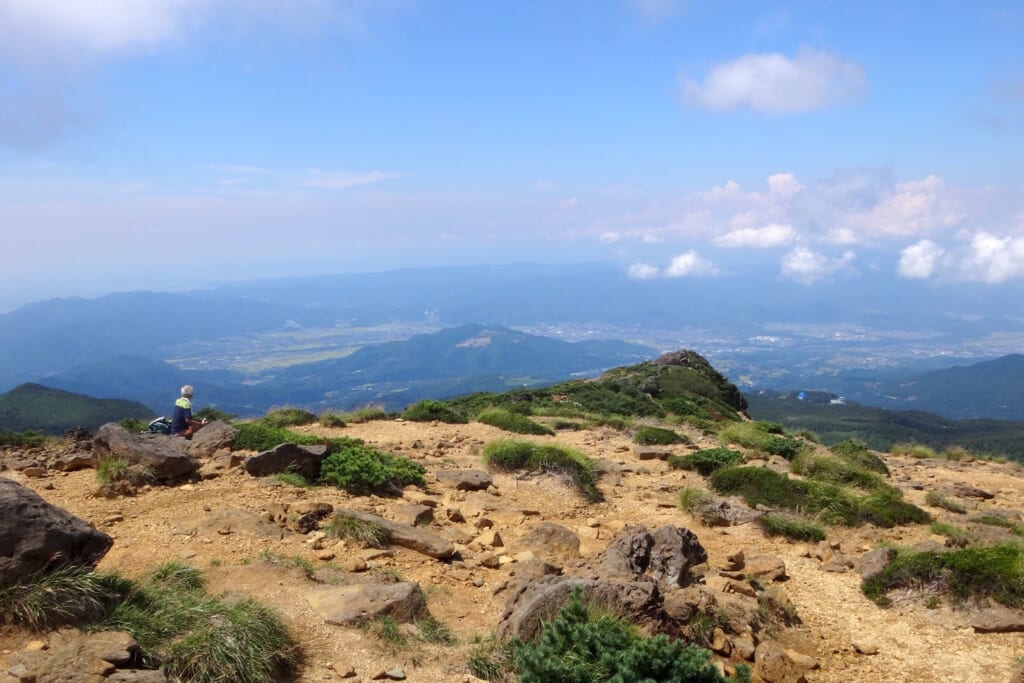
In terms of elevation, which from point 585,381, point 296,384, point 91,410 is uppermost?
point 585,381

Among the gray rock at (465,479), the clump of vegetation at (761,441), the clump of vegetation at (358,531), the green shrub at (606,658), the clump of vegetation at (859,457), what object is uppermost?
the green shrub at (606,658)

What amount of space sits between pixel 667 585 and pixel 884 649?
244 cm

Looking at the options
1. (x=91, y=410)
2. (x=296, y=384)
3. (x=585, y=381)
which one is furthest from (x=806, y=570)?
(x=296, y=384)

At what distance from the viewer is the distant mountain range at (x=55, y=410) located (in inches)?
1745

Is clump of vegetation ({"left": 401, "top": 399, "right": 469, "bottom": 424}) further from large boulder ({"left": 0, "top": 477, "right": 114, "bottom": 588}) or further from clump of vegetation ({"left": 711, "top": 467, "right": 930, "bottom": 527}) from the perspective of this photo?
large boulder ({"left": 0, "top": 477, "right": 114, "bottom": 588})

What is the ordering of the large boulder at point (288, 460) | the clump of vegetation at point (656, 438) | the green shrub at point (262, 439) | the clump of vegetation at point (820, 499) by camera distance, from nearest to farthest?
the large boulder at point (288, 460)
the clump of vegetation at point (820, 499)
the green shrub at point (262, 439)
the clump of vegetation at point (656, 438)

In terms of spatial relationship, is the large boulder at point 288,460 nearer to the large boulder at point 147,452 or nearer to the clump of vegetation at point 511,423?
the large boulder at point 147,452

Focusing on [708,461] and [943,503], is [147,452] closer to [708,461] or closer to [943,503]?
[708,461]

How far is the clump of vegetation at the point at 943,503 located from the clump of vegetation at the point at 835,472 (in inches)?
34.4

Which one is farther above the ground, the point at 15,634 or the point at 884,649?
the point at 15,634

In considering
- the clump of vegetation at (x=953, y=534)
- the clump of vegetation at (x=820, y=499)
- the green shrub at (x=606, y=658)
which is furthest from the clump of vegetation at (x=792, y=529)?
the green shrub at (x=606, y=658)

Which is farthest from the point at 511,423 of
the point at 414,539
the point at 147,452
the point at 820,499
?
the point at 147,452

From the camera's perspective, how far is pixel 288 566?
303 inches

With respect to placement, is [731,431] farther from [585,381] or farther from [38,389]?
[38,389]
